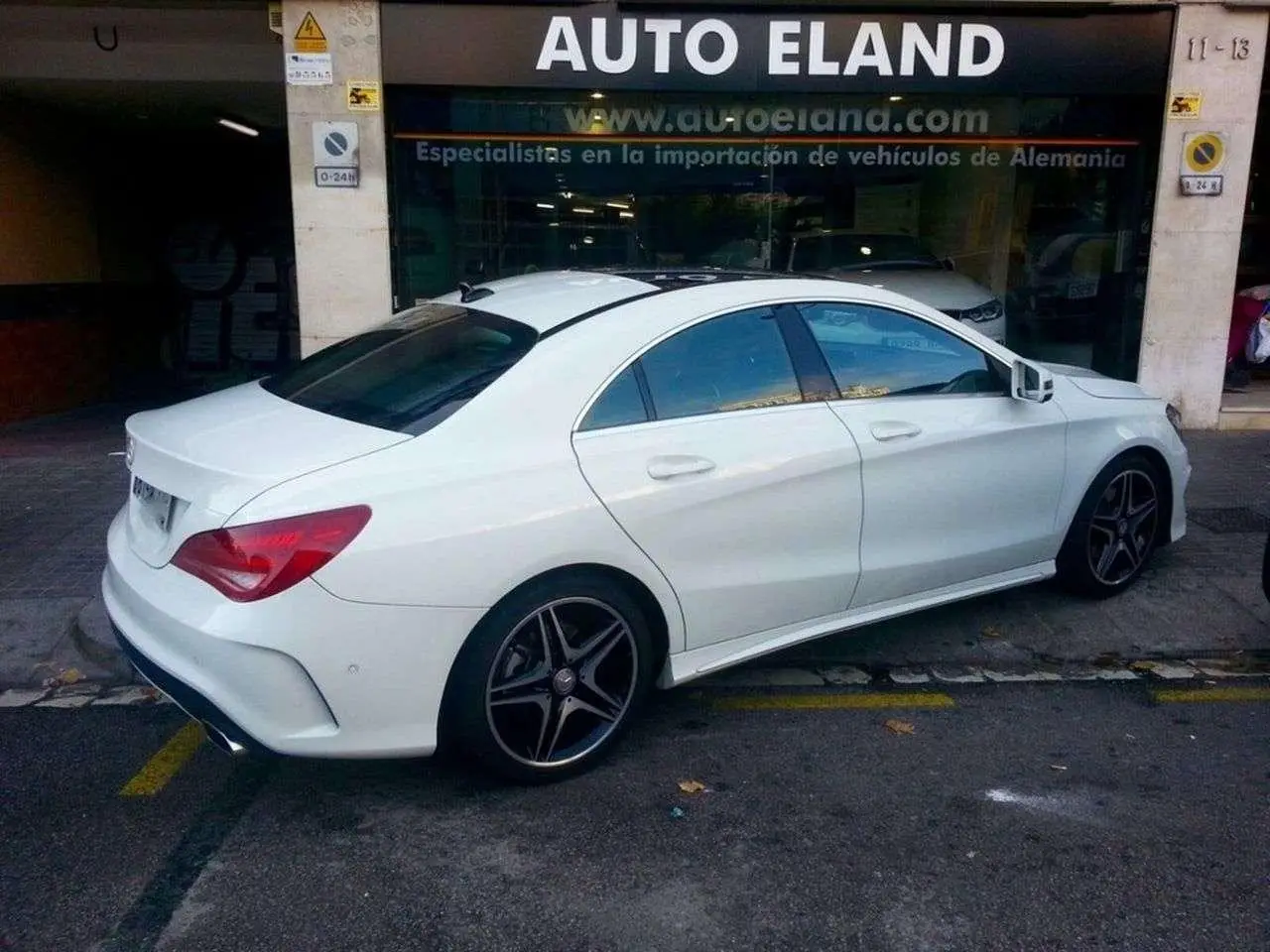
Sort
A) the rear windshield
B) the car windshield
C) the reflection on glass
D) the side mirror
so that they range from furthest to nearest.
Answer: the car windshield < the reflection on glass < the side mirror < the rear windshield

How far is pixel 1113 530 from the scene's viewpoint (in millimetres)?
5574

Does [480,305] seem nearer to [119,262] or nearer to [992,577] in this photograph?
[992,577]

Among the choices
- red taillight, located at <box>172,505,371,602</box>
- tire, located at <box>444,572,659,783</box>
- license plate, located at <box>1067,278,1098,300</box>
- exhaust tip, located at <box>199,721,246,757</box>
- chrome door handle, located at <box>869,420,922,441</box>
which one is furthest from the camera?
license plate, located at <box>1067,278,1098,300</box>

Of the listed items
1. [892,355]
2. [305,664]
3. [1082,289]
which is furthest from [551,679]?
[1082,289]

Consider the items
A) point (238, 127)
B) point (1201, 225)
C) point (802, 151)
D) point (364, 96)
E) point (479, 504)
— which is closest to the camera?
point (479, 504)

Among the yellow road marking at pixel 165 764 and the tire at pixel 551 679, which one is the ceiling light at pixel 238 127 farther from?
the tire at pixel 551 679

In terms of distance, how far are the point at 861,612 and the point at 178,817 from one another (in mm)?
2622

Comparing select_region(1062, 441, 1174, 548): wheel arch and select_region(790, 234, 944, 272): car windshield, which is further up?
select_region(790, 234, 944, 272): car windshield

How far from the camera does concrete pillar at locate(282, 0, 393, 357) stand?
8914 millimetres

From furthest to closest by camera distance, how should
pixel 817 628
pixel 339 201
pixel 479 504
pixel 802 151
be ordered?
pixel 802 151
pixel 339 201
pixel 817 628
pixel 479 504

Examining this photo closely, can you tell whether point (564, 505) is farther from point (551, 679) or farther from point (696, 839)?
point (696, 839)

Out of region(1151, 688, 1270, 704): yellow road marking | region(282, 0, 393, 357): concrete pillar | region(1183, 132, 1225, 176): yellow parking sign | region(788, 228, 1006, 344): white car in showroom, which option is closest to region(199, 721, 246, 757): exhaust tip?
region(1151, 688, 1270, 704): yellow road marking

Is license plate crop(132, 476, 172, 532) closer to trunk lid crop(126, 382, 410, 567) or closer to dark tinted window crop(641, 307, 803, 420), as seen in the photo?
trunk lid crop(126, 382, 410, 567)

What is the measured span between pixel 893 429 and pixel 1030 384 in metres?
0.85
